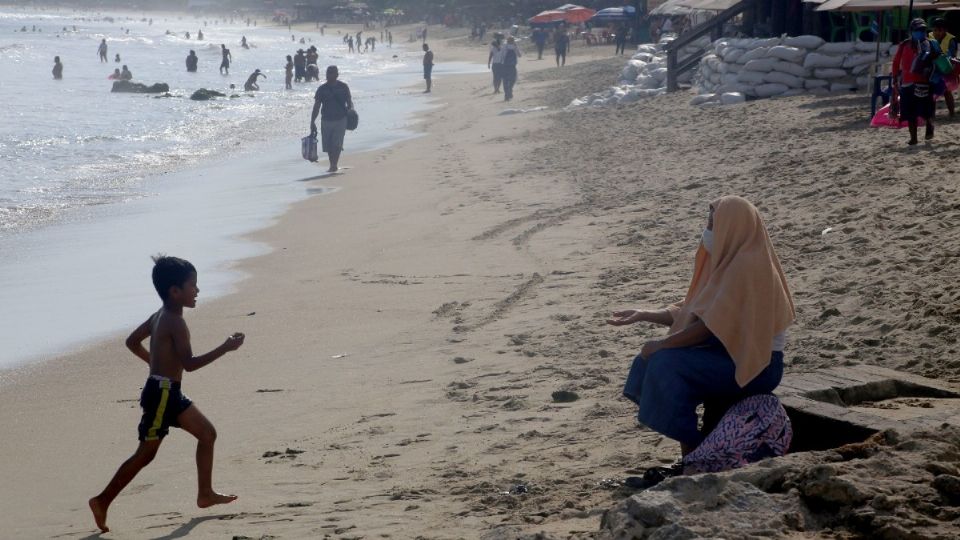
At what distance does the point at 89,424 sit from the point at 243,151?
1628cm

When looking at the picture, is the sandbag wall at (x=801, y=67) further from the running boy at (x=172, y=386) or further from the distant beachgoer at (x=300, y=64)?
the distant beachgoer at (x=300, y=64)

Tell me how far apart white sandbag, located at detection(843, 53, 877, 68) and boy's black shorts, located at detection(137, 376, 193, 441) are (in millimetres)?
16029

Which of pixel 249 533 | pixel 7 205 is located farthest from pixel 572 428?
pixel 7 205

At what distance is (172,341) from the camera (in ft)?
16.1

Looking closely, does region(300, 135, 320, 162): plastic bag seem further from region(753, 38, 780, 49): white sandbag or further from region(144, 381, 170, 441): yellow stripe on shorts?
region(144, 381, 170, 441): yellow stripe on shorts

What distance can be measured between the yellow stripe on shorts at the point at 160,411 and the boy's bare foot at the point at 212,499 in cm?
32

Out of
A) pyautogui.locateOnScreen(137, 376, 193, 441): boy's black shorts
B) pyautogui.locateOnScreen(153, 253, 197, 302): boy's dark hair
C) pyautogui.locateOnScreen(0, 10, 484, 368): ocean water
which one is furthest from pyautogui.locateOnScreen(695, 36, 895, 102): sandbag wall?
pyautogui.locateOnScreen(137, 376, 193, 441): boy's black shorts

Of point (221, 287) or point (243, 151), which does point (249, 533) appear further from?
point (243, 151)

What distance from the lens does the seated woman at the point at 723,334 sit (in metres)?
4.27

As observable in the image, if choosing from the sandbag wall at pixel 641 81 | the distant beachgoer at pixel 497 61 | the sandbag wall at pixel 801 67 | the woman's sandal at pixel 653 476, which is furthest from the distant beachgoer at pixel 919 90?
the distant beachgoer at pixel 497 61

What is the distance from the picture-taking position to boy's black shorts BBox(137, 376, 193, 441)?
487cm

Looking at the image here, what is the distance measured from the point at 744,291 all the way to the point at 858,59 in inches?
620

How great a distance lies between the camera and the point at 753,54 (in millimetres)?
19516

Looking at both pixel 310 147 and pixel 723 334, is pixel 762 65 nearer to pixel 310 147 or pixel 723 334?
pixel 310 147
